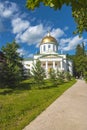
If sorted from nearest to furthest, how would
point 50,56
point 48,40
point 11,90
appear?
1. point 11,90
2. point 50,56
3. point 48,40

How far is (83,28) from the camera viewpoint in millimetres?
10766

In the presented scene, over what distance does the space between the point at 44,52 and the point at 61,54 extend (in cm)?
548

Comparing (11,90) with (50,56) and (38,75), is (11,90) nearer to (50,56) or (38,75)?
(38,75)

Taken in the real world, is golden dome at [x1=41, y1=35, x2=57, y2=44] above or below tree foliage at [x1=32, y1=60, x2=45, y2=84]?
above

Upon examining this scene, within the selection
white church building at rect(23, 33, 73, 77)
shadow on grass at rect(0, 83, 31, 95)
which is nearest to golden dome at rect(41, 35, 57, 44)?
white church building at rect(23, 33, 73, 77)

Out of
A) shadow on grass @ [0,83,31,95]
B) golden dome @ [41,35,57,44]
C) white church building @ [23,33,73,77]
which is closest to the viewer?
shadow on grass @ [0,83,31,95]

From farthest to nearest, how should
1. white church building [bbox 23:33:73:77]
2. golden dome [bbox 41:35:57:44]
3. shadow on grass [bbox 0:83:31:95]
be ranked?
1. golden dome [bbox 41:35:57:44]
2. white church building [bbox 23:33:73:77]
3. shadow on grass [bbox 0:83:31:95]

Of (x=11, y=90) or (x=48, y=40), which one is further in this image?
(x=48, y=40)

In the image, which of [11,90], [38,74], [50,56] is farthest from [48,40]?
[11,90]

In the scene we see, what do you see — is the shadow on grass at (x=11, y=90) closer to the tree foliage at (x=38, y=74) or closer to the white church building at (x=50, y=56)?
the tree foliage at (x=38, y=74)

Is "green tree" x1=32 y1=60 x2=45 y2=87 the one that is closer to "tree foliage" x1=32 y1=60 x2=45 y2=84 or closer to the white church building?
"tree foliage" x1=32 y1=60 x2=45 y2=84

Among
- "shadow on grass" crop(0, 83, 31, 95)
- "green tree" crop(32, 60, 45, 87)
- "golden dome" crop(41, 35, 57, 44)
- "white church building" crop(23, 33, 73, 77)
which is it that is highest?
"golden dome" crop(41, 35, 57, 44)

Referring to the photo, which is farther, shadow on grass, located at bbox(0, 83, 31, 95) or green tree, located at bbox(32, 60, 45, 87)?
green tree, located at bbox(32, 60, 45, 87)

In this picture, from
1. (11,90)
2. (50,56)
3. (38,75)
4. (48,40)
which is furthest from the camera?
(48,40)
